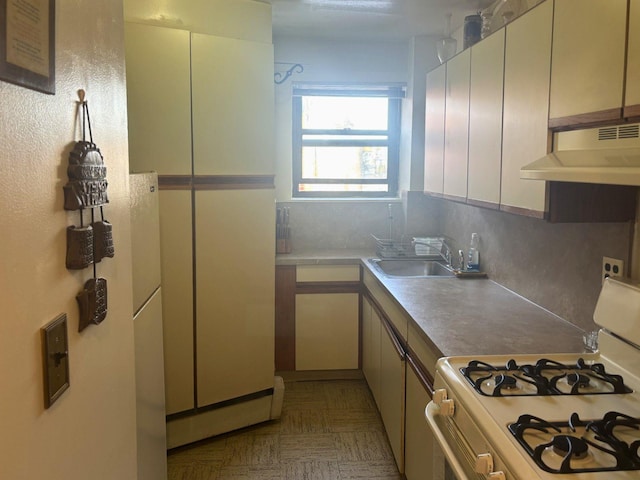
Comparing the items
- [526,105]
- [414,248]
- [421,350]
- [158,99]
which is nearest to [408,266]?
[414,248]

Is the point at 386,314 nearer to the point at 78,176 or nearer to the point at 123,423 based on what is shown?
the point at 123,423

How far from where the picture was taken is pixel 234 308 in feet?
9.61

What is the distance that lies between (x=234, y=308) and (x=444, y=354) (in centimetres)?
146

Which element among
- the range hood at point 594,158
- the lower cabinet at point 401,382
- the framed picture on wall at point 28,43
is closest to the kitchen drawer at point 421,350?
the lower cabinet at point 401,382

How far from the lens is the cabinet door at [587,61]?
4.68 ft

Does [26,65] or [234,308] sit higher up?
[26,65]

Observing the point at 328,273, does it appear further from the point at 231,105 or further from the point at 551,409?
the point at 551,409

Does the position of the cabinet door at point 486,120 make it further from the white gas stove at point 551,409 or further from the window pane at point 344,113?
the window pane at point 344,113

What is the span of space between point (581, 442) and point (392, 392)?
154cm

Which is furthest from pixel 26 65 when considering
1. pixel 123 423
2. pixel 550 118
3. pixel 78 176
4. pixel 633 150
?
pixel 550 118

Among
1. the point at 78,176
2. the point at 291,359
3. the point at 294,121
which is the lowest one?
the point at 291,359

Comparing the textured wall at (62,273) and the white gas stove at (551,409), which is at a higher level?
the textured wall at (62,273)

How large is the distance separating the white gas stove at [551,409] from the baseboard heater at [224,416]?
163 cm

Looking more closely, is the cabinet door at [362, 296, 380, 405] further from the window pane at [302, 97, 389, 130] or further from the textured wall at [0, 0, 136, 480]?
the textured wall at [0, 0, 136, 480]
